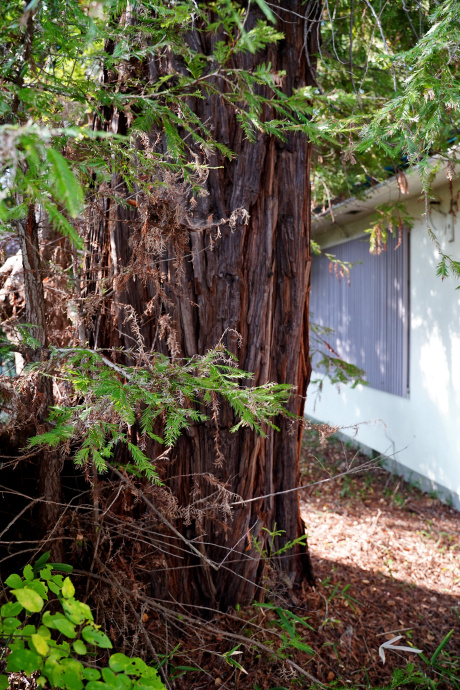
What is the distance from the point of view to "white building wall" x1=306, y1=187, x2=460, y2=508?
6.25 metres

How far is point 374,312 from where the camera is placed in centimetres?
828

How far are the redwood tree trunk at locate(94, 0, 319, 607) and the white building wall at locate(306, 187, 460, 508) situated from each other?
9.12 feet

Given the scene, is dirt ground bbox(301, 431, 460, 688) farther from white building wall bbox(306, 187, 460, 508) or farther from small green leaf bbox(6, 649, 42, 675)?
small green leaf bbox(6, 649, 42, 675)

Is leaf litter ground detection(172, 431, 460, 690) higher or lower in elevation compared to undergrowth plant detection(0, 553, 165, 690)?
lower

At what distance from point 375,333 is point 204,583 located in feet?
18.7

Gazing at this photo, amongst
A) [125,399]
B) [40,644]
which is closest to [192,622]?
[40,644]

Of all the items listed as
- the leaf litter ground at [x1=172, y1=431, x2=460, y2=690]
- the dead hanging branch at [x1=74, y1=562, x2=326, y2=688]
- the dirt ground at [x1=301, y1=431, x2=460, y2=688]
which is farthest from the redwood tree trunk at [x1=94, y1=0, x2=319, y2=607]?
the dirt ground at [x1=301, y1=431, x2=460, y2=688]

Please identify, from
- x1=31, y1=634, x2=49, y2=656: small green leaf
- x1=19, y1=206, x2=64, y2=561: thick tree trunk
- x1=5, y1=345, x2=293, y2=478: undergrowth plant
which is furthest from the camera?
x1=19, y1=206, x2=64, y2=561: thick tree trunk

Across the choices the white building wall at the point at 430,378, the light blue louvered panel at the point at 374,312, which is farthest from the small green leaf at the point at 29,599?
the light blue louvered panel at the point at 374,312

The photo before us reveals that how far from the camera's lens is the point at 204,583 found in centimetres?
321

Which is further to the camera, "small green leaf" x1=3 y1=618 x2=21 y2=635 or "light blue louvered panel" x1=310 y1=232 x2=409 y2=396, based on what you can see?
"light blue louvered panel" x1=310 y1=232 x2=409 y2=396

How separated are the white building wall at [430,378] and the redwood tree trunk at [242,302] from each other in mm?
2780

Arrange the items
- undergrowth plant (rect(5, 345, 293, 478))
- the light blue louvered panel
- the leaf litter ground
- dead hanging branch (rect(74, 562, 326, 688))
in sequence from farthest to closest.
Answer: the light blue louvered panel
the leaf litter ground
dead hanging branch (rect(74, 562, 326, 688))
undergrowth plant (rect(5, 345, 293, 478))

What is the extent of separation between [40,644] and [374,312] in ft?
23.9
